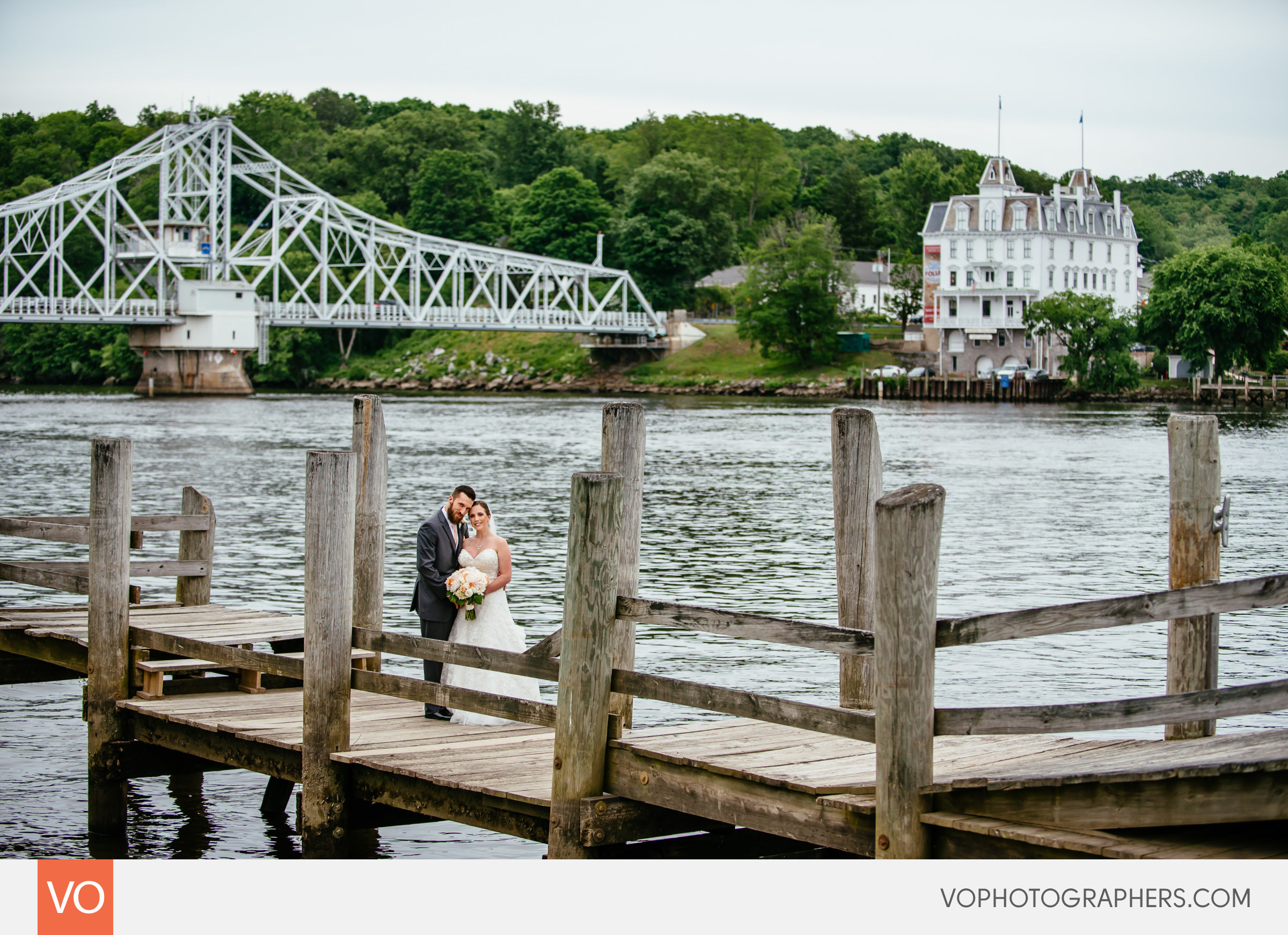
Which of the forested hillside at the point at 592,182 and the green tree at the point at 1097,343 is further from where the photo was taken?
the forested hillside at the point at 592,182

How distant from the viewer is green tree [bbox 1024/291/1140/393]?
93062 millimetres

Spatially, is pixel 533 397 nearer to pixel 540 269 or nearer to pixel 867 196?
pixel 540 269

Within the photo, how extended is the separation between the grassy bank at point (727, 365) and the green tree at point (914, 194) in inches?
1043

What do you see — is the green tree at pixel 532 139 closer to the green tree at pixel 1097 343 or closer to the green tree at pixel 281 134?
the green tree at pixel 281 134

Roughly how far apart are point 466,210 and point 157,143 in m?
26.6

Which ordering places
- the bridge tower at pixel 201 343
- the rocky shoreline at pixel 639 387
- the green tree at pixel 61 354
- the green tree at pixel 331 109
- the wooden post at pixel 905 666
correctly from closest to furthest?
the wooden post at pixel 905 666, the rocky shoreline at pixel 639 387, the bridge tower at pixel 201 343, the green tree at pixel 61 354, the green tree at pixel 331 109

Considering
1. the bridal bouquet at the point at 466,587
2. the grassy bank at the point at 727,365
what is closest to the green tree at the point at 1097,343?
the grassy bank at the point at 727,365

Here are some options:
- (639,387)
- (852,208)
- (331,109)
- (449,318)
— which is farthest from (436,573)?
(331,109)

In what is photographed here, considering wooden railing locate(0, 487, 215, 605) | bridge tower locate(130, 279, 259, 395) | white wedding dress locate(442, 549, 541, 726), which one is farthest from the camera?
bridge tower locate(130, 279, 259, 395)

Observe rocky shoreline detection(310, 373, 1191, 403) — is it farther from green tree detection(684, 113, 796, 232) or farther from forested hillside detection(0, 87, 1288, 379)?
green tree detection(684, 113, 796, 232)

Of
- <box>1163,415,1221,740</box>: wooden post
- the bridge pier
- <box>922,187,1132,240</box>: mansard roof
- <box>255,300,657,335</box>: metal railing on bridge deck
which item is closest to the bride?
<box>1163,415,1221,740</box>: wooden post

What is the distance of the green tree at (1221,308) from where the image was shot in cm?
9094

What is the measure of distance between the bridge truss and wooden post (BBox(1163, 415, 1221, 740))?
93834 mm
